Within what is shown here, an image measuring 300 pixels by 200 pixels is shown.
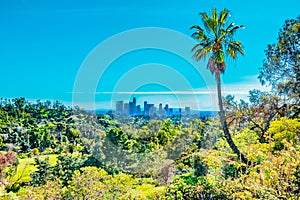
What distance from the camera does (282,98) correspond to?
49.4 ft

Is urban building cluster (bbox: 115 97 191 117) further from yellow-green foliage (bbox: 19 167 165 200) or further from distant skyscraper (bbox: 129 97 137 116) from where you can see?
yellow-green foliage (bbox: 19 167 165 200)

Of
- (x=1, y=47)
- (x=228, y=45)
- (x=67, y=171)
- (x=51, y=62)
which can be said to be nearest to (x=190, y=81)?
(x=228, y=45)

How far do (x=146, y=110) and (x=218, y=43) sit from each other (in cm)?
1091

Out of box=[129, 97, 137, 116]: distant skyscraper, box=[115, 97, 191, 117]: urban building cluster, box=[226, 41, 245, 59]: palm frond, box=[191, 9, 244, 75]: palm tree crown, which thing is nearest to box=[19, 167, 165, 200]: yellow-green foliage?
box=[191, 9, 244, 75]: palm tree crown

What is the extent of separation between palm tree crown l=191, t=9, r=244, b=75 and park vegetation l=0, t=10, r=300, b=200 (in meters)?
0.03

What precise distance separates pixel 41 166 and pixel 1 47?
24736 mm

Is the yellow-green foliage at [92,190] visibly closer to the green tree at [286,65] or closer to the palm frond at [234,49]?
the palm frond at [234,49]

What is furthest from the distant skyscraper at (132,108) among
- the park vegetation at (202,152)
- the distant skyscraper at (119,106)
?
the distant skyscraper at (119,106)

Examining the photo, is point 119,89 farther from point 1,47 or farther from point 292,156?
point 1,47

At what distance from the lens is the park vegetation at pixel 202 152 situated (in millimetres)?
6148

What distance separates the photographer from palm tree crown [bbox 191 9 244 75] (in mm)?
11172

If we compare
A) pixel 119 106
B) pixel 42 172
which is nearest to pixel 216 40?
pixel 119 106

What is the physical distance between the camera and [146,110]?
2147 cm

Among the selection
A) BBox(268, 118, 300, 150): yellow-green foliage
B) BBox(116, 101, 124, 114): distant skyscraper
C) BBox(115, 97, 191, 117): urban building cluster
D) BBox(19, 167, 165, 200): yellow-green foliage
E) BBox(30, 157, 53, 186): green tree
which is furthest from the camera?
BBox(30, 157, 53, 186): green tree
